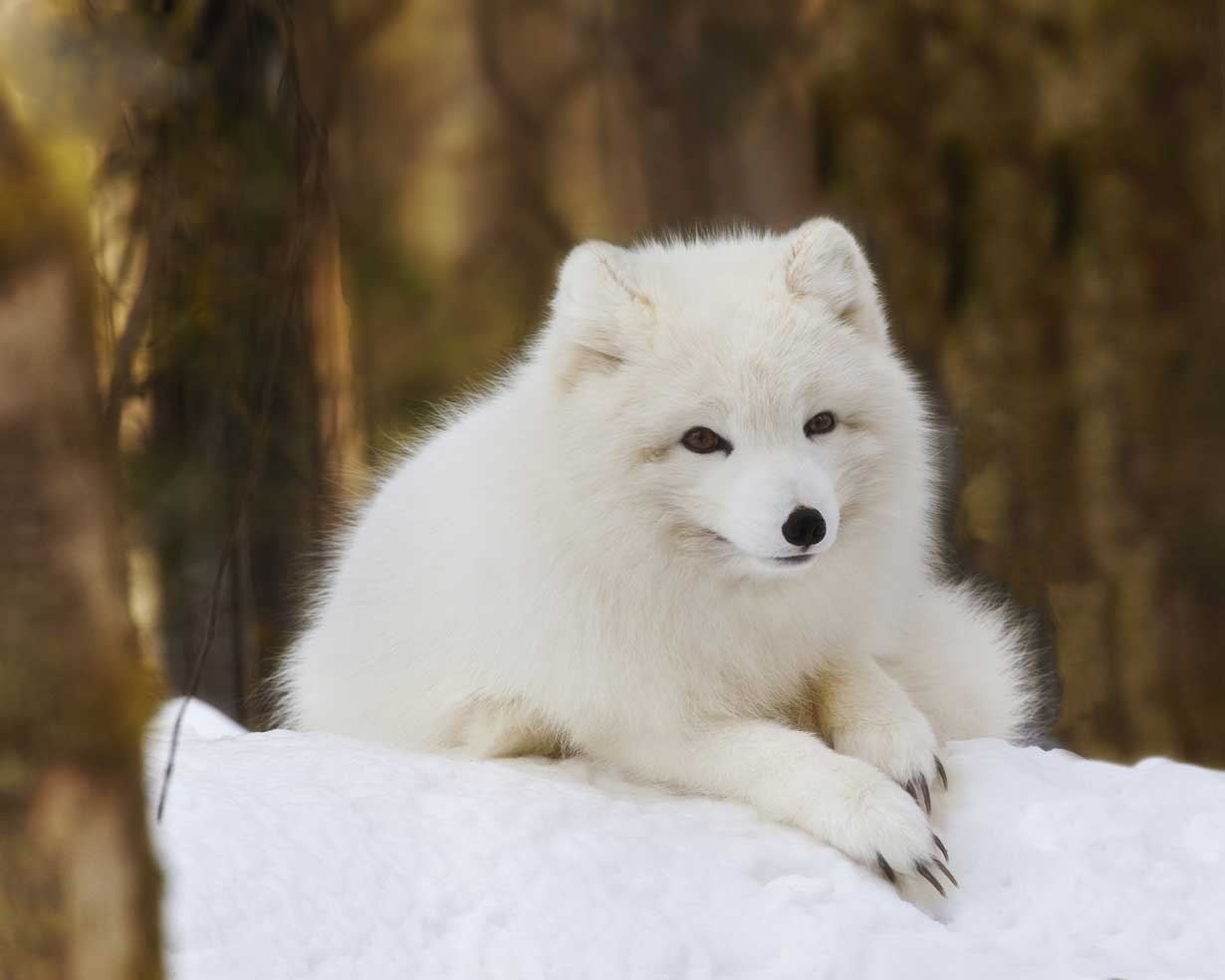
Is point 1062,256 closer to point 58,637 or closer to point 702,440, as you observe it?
point 702,440

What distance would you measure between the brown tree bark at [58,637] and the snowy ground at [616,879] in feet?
1.65

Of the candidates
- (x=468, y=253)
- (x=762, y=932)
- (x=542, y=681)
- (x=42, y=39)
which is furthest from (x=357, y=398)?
(x=42, y=39)

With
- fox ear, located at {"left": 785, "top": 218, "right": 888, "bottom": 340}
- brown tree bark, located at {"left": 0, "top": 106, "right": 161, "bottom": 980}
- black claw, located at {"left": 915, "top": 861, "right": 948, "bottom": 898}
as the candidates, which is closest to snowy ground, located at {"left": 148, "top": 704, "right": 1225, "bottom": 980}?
black claw, located at {"left": 915, "top": 861, "right": 948, "bottom": 898}

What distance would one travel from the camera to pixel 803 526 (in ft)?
6.06

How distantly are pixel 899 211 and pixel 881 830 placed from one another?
91.2 inches

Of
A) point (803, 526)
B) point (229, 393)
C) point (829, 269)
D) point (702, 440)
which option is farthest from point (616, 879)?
point (229, 393)

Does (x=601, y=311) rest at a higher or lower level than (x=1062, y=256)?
higher

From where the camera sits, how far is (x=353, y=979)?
4.79ft

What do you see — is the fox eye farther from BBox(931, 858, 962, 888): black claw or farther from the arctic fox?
BBox(931, 858, 962, 888): black claw

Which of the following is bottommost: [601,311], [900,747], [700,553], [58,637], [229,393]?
[229,393]

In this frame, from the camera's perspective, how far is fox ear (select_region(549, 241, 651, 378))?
2.08 metres

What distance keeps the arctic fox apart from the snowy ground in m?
0.08

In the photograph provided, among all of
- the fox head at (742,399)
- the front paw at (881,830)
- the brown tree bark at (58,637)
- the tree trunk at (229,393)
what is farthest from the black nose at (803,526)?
the tree trunk at (229,393)

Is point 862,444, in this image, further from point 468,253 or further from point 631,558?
point 468,253
